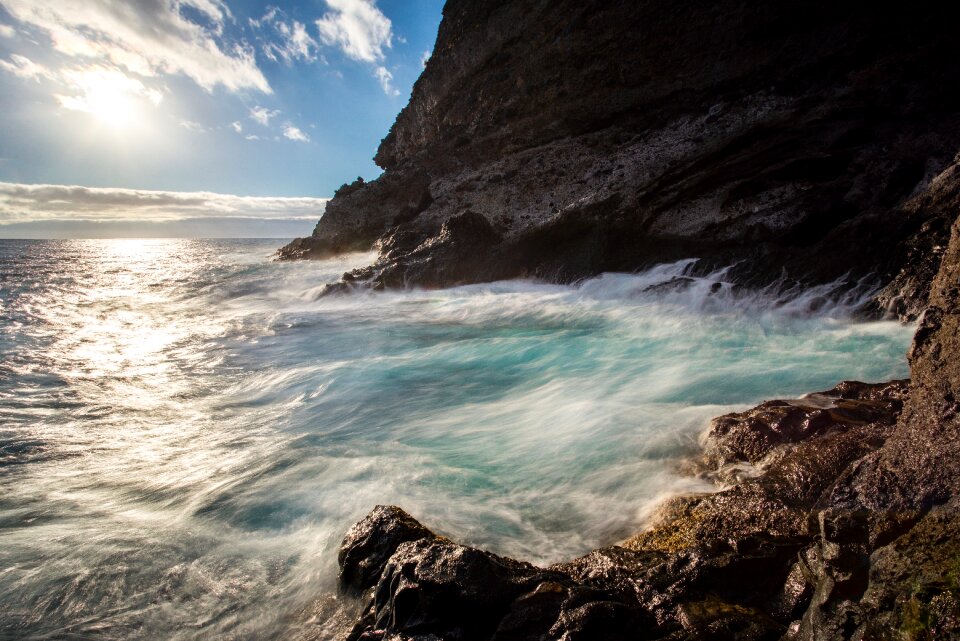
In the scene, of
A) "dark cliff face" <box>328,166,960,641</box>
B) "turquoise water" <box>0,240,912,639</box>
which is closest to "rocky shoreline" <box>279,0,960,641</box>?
"dark cliff face" <box>328,166,960,641</box>

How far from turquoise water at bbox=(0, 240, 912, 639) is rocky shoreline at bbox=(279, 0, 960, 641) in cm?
66

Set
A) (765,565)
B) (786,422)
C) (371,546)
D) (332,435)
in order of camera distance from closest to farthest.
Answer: (765,565)
(371,546)
(786,422)
(332,435)

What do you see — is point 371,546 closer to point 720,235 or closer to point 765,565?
point 765,565

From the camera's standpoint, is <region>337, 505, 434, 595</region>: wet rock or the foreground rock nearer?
the foreground rock

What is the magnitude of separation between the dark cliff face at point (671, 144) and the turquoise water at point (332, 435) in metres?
1.91

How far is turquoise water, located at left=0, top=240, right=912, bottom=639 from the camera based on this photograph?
343 centimetres

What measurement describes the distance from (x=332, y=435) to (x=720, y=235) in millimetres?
10994

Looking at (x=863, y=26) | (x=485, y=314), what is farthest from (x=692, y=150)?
(x=485, y=314)

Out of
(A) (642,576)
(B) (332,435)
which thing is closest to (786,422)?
(A) (642,576)

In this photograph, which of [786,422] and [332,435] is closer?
[786,422]

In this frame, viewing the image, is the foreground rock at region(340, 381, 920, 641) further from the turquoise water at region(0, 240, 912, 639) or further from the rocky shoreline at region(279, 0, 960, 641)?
the turquoise water at region(0, 240, 912, 639)

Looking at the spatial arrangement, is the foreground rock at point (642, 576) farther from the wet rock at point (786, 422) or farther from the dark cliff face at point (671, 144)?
the dark cliff face at point (671, 144)

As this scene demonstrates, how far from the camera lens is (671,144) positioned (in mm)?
18484

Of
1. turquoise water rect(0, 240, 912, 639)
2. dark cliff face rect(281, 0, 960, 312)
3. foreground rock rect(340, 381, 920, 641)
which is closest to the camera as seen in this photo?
foreground rock rect(340, 381, 920, 641)
